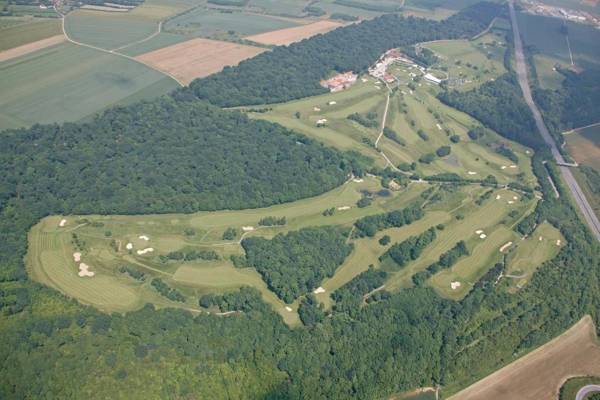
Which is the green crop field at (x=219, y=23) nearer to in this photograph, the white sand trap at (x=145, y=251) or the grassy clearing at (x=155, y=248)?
the grassy clearing at (x=155, y=248)

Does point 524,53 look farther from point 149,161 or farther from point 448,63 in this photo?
point 149,161

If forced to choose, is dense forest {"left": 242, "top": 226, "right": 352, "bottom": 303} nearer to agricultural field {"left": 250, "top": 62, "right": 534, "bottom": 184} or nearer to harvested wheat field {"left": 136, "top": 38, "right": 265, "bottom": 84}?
agricultural field {"left": 250, "top": 62, "right": 534, "bottom": 184}

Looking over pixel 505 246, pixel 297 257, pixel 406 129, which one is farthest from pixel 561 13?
pixel 297 257

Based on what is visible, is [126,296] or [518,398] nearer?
[518,398]

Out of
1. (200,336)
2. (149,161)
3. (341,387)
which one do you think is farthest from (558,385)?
(149,161)

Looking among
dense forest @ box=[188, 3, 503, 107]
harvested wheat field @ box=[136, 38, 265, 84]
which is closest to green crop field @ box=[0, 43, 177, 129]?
harvested wheat field @ box=[136, 38, 265, 84]

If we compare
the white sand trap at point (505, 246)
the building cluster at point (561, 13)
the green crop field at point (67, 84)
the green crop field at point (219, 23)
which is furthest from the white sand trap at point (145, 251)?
the building cluster at point (561, 13)
